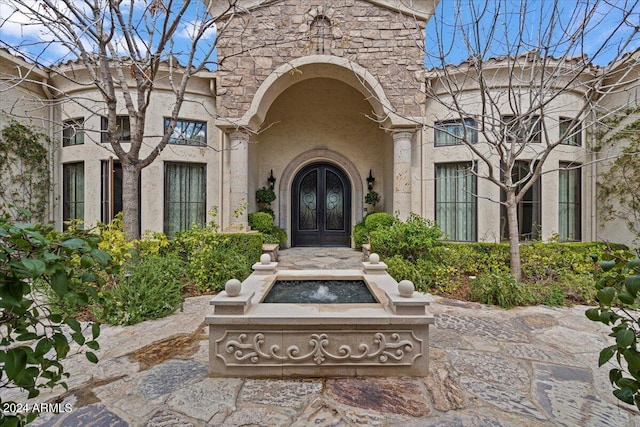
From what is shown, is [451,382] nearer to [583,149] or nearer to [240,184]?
[240,184]

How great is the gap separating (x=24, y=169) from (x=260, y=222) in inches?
207

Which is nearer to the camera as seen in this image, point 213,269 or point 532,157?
point 213,269

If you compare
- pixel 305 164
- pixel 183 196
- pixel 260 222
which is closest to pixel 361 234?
pixel 260 222

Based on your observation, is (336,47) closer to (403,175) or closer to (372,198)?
(403,175)

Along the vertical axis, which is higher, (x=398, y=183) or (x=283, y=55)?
(x=283, y=55)

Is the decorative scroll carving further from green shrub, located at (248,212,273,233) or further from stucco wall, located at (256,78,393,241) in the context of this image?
stucco wall, located at (256,78,393,241)

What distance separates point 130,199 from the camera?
4.68 metres

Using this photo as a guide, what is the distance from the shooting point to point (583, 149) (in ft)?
22.9

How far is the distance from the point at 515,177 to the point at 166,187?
8.03 m

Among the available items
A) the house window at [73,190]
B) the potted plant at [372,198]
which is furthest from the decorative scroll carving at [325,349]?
the house window at [73,190]

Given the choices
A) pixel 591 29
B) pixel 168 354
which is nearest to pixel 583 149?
pixel 591 29

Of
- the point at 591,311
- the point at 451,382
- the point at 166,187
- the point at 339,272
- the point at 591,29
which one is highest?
the point at 591,29

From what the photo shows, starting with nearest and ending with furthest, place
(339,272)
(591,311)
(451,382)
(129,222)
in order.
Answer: (591,311) → (451,382) → (339,272) → (129,222)

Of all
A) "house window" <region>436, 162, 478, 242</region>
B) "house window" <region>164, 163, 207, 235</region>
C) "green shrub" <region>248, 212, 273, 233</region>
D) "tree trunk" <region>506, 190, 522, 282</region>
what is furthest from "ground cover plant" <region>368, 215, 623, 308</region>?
"house window" <region>164, 163, 207, 235</region>
